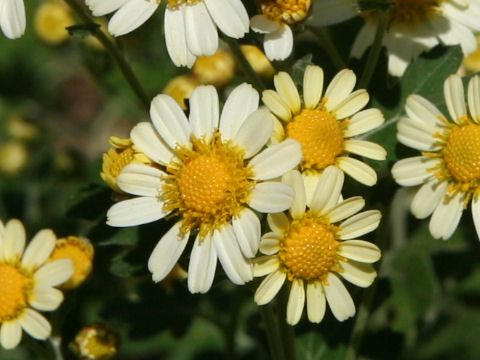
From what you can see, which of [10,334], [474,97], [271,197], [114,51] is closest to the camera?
[271,197]

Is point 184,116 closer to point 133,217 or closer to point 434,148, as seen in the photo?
point 133,217

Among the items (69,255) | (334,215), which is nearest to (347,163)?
(334,215)

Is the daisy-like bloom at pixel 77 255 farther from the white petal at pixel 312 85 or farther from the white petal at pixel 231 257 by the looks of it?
the white petal at pixel 312 85

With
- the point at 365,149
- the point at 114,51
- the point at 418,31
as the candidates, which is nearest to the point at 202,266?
the point at 365,149

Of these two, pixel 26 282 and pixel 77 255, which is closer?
pixel 26 282

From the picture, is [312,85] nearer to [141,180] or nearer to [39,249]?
[141,180]

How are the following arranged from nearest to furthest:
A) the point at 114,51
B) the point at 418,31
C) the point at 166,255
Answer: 1. the point at 166,255
2. the point at 114,51
3. the point at 418,31

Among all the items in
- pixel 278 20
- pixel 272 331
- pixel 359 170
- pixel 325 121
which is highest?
pixel 278 20
